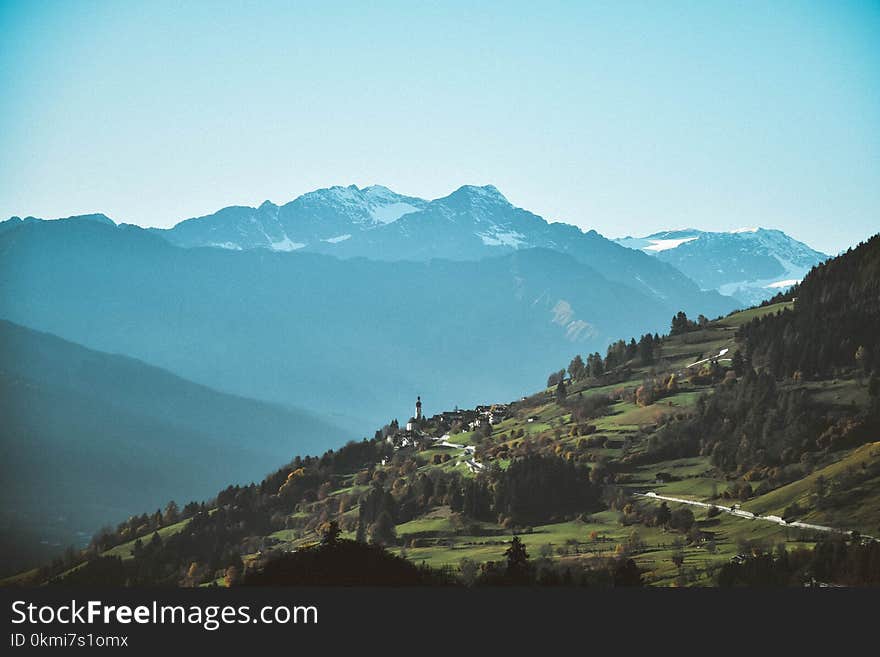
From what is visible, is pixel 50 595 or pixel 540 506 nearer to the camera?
pixel 50 595

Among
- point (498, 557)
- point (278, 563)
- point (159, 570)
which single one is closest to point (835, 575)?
point (498, 557)

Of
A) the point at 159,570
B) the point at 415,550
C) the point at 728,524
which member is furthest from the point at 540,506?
the point at 159,570

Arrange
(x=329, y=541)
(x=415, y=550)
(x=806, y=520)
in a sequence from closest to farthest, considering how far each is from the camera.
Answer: (x=329, y=541) → (x=806, y=520) → (x=415, y=550)

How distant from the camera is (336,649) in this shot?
80.0 m

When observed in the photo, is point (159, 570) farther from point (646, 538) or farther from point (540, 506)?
point (646, 538)

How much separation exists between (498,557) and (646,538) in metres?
20.7

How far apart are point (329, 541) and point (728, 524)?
6461 centimetres

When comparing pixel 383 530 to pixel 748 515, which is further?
pixel 383 530

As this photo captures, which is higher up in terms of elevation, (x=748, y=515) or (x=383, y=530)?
(x=383, y=530)

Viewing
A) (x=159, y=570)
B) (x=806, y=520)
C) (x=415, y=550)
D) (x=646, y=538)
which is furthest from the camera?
(x=159, y=570)

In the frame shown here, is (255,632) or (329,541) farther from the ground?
(329,541)

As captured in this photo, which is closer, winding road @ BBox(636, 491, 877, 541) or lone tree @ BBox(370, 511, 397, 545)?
winding road @ BBox(636, 491, 877, 541)

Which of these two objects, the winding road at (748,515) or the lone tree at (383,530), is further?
the lone tree at (383,530)

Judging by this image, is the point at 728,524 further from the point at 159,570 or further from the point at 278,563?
the point at 159,570
